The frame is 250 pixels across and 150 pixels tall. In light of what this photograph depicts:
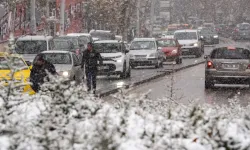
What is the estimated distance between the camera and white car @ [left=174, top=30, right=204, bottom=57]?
5384cm

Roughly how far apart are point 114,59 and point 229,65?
26.2ft

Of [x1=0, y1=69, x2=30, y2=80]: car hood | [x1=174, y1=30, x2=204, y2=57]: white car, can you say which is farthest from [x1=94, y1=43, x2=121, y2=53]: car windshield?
[x1=174, y1=30, x2=204, y2=57]: white car

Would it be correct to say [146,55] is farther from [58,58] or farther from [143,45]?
[58,58]

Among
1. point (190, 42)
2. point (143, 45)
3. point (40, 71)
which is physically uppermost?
point (40, 71)

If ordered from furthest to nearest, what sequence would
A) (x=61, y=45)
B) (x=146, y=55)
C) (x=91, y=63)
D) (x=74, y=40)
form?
(x=146, y=55), (x=74, y=40), (x=61, y=45), (x=91, y=63)

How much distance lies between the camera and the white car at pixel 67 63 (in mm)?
24297

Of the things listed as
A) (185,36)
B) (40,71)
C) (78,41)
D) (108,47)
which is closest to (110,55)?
(108,47)

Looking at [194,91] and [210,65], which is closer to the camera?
[194,91]

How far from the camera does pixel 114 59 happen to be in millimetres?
32469

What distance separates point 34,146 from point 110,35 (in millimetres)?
46692

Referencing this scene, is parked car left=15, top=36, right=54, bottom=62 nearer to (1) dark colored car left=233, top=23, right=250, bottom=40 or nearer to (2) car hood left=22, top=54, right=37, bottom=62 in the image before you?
(2) car hood left=22, top=54, right=37, bottom=62

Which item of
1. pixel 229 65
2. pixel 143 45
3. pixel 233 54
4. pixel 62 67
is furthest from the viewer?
pixel 143 45

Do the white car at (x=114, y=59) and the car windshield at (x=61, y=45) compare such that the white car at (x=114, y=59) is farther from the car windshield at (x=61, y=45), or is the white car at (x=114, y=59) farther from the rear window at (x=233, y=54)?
the rear window at (x=233, y=54)

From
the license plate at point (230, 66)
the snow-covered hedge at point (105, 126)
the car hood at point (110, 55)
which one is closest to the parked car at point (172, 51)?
the car hood at point (110, 55)
